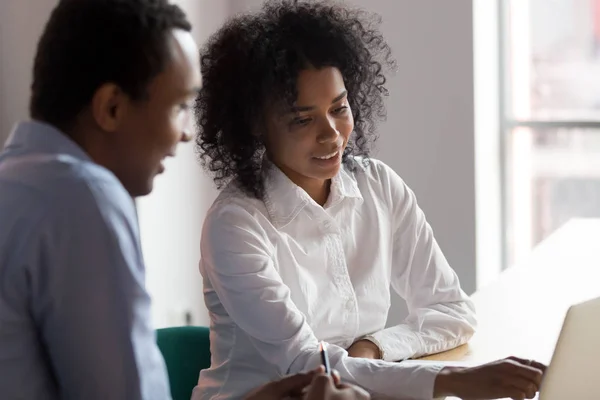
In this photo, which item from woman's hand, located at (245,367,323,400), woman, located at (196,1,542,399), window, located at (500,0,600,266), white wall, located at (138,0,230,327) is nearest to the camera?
woman's hand, located at (245,367,323,400)

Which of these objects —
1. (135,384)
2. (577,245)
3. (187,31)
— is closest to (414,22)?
(577,245)

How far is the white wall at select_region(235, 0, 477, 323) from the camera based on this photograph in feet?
10.1

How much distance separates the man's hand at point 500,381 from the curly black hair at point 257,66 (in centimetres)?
55

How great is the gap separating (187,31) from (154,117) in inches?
4.1

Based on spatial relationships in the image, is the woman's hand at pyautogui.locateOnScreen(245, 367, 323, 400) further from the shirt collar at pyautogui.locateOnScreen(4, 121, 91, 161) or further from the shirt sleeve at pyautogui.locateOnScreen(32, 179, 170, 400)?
the shirt collar at pyautogui.locateOnScreen(4, 121, 91, 161)

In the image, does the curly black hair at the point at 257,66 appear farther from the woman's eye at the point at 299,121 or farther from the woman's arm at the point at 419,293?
the woman's arm at the point at 419,293

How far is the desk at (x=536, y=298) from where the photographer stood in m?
1.70

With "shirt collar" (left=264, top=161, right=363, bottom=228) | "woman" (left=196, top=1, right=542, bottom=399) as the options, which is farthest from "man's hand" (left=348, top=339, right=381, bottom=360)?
"shirt collar" (left=264, top=161, right=363, bottom=228)

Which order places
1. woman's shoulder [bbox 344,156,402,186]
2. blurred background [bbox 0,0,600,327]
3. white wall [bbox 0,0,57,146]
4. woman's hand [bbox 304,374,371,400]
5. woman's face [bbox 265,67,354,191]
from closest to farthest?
woman's hand [bbox 304,374,371,400]
woman's face [bbox 265,67,354,191]
woman's shoulder [bbox 344,156,402,186]
white wall [bbox 0,0,57,146]
blurred background [bbox 0,0,600,327]

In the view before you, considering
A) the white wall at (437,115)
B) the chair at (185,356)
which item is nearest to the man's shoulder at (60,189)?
the chair at (185,356)

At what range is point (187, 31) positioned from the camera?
42.4 inches

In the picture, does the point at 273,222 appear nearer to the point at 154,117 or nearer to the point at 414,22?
the point at 154,117

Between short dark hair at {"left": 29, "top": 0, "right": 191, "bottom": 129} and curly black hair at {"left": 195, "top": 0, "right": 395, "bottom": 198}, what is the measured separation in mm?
734

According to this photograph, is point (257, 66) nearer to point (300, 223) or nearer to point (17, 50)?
point (300, 223)
